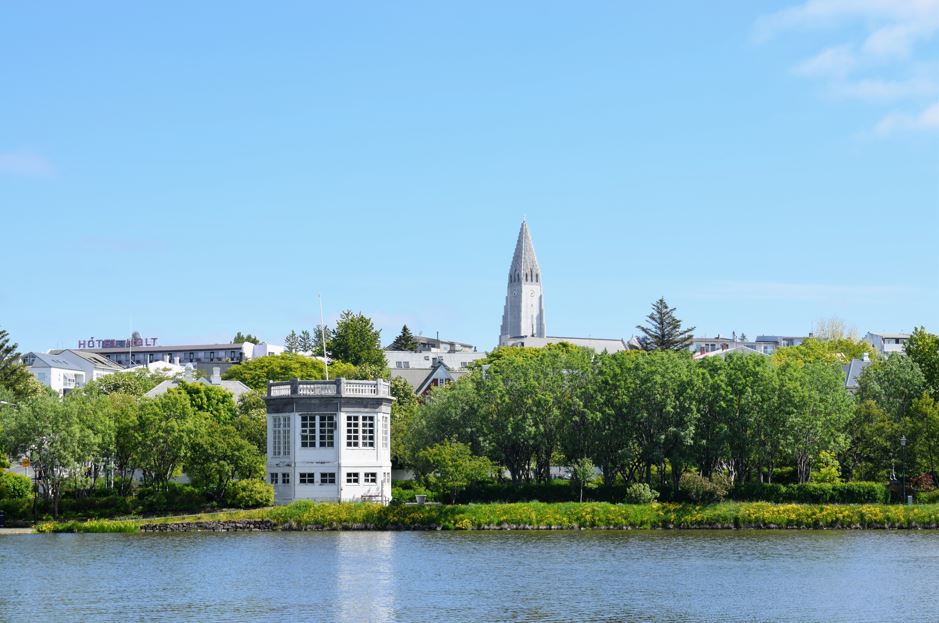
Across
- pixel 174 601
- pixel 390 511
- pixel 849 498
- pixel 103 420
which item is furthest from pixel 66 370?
pixel 174 601

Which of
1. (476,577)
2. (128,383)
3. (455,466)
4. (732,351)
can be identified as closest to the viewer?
(476,577)

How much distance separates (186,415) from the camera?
7625 centimetres

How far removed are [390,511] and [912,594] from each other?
105ft

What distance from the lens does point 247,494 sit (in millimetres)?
72250

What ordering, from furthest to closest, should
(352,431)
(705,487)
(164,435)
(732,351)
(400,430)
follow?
1. (400,430)
2. (732,351)
3. (352,431)
4. (164,435)
5. (705,487)

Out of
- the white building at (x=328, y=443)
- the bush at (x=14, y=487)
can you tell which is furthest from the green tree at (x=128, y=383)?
the white building at (x=328, y=443)

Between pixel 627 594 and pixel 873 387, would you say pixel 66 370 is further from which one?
pixel 627 594

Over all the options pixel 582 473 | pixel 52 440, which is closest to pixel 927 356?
pixel 582 473

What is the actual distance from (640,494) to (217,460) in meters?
23.8

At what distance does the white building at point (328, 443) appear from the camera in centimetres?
7531

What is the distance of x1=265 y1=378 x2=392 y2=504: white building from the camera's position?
75.3 m

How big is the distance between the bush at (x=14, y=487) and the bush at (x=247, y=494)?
11499 millimetres

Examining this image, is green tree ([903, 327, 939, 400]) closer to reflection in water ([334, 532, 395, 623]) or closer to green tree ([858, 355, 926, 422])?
green tree ([858, 355, 926, 422])

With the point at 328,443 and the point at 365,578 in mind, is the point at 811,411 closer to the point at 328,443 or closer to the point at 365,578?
the point at 328,443
